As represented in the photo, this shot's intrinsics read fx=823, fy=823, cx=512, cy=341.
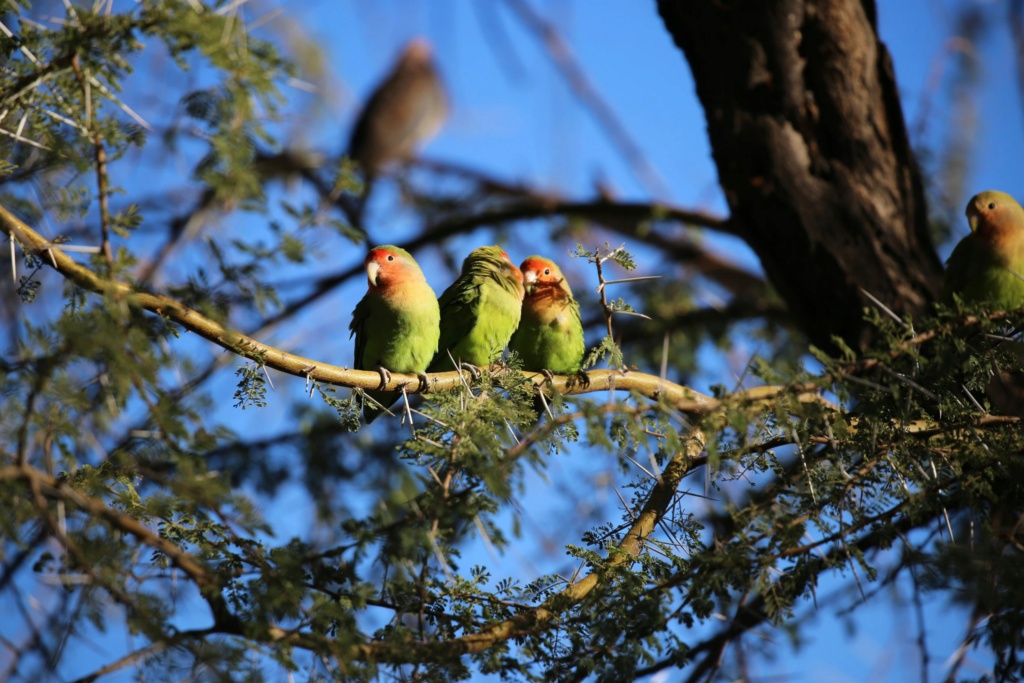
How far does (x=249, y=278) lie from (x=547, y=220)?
14.6ft

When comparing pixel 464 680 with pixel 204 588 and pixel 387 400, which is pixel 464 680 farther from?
pixel 387 400

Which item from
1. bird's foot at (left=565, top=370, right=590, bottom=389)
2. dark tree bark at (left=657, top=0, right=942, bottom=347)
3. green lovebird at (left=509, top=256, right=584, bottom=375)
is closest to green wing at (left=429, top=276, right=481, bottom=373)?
green lovebird at (left=509, top=256, right=584, bottom=375)

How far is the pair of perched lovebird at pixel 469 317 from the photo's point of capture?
15.7 ft

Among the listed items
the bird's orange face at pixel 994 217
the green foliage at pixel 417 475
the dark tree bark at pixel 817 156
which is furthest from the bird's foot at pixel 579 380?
the bird's orange face at pixel 994 217

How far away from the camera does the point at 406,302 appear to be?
15.6 feet

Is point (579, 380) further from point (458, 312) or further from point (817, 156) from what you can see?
point (817, 156)

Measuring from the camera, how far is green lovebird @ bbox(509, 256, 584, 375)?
16.5ft

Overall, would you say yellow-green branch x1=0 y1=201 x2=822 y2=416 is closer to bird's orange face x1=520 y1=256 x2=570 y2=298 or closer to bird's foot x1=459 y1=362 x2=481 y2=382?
bird's foot x1=459 y1=362 x2=481 y2=382

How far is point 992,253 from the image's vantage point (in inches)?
170

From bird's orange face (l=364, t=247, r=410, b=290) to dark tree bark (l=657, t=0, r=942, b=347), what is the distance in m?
2.19

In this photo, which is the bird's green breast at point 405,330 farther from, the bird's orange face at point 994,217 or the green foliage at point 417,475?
the bird's orange face at point 994,217

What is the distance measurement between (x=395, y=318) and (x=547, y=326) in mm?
941

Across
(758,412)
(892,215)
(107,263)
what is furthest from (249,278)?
(892,215)

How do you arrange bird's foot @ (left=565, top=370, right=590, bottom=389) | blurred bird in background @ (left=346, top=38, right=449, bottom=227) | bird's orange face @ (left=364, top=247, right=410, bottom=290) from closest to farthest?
bird's foot @ (left=565, top=370, right=590, bottom=389), bird's orange face @ (left=364, top=247, right=410, bottom=290), blurred bird in background @ (left=346, top=38, right=449, bottom=227)
